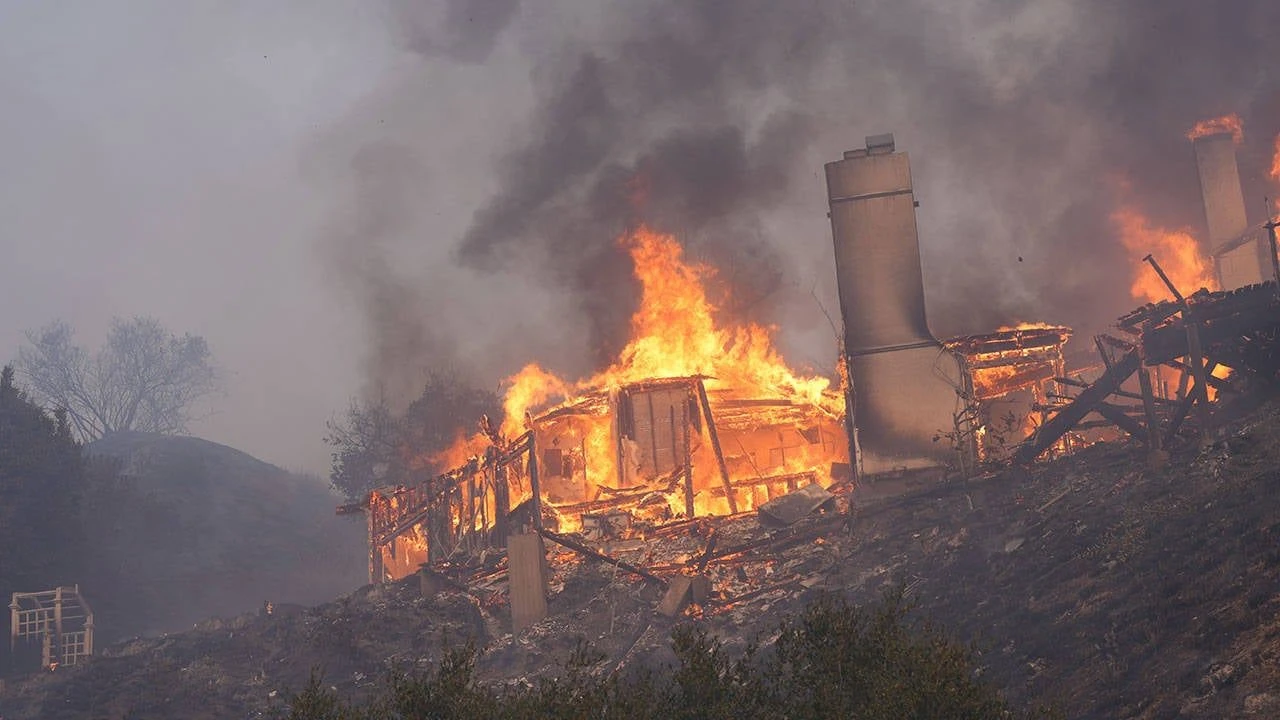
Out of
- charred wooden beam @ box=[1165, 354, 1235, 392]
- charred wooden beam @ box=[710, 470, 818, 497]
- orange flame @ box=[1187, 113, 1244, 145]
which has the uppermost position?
orange flame @ box=[1187, 113, 1244, 145]

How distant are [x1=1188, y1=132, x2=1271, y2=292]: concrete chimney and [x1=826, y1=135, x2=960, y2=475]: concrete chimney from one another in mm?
21169

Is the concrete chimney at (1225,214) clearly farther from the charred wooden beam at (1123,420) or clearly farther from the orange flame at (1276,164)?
the charred wooden beam at (1123,420)

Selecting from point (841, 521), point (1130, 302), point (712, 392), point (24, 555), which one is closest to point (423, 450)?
point (24, 555)

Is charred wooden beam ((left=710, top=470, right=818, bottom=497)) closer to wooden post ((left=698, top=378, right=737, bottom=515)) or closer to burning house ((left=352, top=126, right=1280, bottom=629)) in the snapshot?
burning house ((left=352, top=126, right=1280, bottom=629))

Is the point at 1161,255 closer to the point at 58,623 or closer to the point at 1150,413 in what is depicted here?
the point at 1150,413

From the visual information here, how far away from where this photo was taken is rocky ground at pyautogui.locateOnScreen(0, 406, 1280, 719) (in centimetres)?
1288

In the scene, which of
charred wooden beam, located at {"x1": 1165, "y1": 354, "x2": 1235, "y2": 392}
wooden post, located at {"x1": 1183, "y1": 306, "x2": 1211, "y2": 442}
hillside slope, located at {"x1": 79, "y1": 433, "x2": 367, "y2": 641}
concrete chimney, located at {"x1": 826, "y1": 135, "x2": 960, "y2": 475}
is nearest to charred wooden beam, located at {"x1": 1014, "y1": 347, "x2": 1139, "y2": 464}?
charred wooden beam, located at {"x1": 1165, "y1": 354, "x2": 1235, "y2": 392}

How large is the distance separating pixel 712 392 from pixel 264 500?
36740mm

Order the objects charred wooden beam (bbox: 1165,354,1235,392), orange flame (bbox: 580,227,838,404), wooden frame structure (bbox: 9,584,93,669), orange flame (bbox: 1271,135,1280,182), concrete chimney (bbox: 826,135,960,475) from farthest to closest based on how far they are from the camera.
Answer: orange flame (bbox: 1271,135,1280,182) < orange flame (bbox: 580,227,838,404) < wooden frame structure (bbox: 9,584,93,669) < concrete chimney (bbox: 826,135,960,475) < charred wooden beam (bbox: 1165,354,1235,392)

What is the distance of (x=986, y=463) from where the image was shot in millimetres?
23516

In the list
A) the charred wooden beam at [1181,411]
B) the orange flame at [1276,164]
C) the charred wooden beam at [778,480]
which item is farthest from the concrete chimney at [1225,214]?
the charred wooden beam at [1181,411]

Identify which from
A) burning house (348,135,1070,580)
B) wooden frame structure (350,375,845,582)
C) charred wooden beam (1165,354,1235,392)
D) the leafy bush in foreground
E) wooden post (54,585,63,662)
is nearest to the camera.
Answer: the leafy bush in foreground

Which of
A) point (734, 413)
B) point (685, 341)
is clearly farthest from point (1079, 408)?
point (685, 341)

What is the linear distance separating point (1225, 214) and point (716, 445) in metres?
26.0
